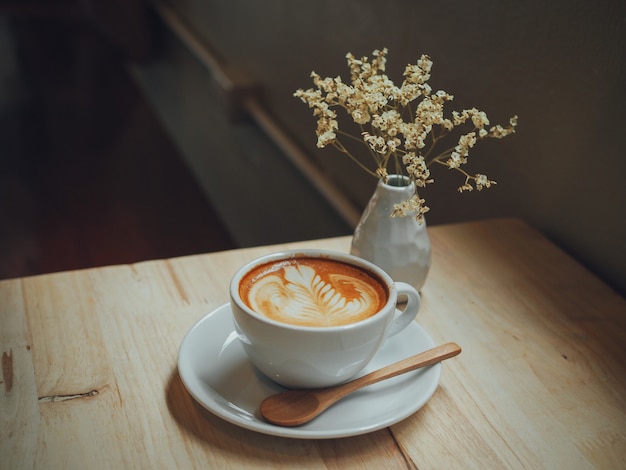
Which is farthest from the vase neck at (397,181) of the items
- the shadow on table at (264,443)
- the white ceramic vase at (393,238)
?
the shadow on table at (264,443)

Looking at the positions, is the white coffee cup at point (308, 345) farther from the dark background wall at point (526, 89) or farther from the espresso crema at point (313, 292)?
the dark background wall at point (526, 89)

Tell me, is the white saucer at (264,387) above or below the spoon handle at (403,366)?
below

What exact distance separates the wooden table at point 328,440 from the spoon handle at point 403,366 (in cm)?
3

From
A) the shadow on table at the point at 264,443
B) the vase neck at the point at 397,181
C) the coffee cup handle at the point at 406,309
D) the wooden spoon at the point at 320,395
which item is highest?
the vase neck at the point at 397,181

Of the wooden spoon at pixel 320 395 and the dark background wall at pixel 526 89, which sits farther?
the dark background wall at pixel 526 89

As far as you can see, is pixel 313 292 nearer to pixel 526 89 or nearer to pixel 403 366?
pixel 403 366

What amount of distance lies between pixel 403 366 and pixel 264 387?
5.3 inches

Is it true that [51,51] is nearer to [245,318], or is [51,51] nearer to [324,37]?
[324,37]

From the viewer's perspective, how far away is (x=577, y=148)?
90cm

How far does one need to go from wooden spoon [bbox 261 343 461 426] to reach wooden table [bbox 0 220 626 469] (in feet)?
0.07

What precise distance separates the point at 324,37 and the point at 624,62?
0.88 metres

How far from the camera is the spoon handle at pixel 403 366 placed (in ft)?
2.03

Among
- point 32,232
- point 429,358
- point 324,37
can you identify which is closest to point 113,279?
point 429,358

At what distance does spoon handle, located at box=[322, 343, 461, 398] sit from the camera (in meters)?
0.62
